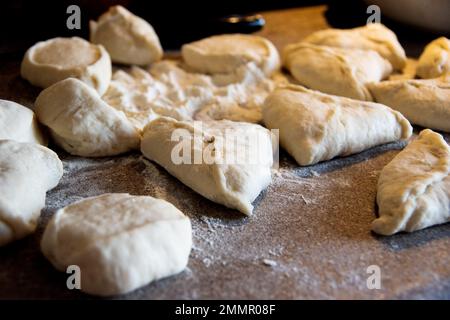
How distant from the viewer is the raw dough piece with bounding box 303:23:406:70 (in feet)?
7.35

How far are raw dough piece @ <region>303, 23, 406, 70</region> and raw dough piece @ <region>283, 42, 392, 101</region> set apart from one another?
47 mm

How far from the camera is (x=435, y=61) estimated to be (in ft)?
6.96

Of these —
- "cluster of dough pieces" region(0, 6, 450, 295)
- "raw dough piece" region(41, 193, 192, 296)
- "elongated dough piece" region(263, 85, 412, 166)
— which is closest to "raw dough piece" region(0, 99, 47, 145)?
"cluster of dough pieces" region(0, 6, 450, 295)

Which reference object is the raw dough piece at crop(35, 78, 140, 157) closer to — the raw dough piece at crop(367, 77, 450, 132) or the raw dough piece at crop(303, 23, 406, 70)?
the raw dough piece at crop(367, 77, 450, 132)

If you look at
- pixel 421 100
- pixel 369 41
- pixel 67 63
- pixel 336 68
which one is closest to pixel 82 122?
pixel 67 63

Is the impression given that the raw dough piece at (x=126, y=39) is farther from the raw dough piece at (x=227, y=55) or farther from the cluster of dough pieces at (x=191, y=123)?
the raw dough piece at (x=227, y=55)

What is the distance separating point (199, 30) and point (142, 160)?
105 centimetres

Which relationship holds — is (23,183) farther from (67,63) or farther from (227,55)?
(227,55)

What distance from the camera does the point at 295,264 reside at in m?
1.27

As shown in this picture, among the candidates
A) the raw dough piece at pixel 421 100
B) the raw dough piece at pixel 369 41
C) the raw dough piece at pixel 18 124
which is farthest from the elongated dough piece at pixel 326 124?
the raw dough piece at pixel 18 124

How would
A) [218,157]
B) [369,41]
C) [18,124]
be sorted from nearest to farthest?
[218,157] < [18,124] < [369,41]

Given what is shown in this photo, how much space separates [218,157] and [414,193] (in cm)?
55
